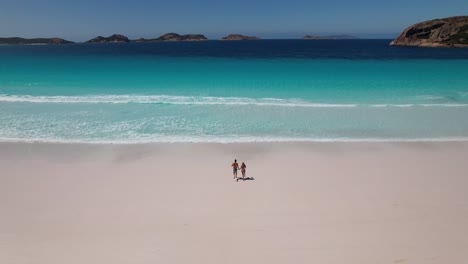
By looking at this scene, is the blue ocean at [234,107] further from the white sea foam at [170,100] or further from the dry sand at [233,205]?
the dry sand at [233,205]

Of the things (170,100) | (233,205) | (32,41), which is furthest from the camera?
(32,41)

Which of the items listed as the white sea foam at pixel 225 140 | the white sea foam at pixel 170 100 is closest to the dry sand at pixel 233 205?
the white sea foam at pixel 225 140

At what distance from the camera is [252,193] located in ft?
32.3

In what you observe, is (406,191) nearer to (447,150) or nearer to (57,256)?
(447,150)

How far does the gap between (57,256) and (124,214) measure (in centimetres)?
192

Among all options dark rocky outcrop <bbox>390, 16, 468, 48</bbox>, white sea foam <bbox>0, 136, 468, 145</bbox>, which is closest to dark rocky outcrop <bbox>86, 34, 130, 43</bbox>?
dark rocky outcrop <bbox>390, 16, 468, 48</bbox>

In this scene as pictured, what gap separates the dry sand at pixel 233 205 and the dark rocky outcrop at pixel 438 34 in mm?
73114

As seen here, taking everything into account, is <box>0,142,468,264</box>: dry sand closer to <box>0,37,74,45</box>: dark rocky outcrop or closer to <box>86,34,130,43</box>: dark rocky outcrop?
<box>0,37,74,45</box>: dark rocky outcrop

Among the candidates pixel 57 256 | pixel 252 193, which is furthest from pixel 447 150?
pixel 57 256

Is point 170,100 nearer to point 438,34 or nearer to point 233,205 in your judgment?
point 233,205

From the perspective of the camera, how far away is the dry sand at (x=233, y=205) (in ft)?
24.2

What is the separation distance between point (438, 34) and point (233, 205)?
285 feet

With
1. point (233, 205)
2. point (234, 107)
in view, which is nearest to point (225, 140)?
point (233, 205)

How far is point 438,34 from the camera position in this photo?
249 ft
